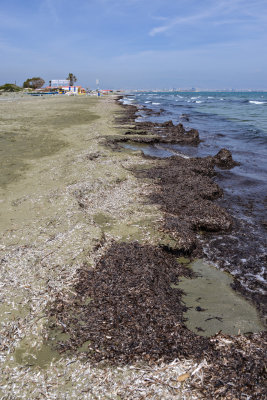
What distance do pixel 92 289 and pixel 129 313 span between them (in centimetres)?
121

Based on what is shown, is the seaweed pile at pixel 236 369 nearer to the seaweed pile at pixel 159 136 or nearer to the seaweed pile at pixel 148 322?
the seaweed pile at pixel 148 322

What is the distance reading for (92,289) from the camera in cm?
683

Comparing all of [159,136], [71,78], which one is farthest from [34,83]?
[159,136]

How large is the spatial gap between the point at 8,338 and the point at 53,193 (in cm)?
Answer: 775

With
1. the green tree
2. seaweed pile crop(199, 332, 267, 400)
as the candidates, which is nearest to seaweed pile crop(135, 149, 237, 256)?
seaweed pile crop(199, 332, 267, 400)

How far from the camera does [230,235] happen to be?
404 inches

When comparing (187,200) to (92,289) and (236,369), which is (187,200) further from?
(236,369)

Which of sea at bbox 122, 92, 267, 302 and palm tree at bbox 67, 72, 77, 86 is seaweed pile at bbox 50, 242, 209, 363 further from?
palm tree at bbox 67, 72, 77, 86

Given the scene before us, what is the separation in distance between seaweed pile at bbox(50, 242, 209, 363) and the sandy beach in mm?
28

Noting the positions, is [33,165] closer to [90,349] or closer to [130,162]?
[130,162]

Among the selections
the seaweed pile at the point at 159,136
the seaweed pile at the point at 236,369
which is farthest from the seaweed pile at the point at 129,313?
the seaweed pile at the point at 159,136

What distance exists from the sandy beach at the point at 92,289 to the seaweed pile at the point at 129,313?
1.1 inches

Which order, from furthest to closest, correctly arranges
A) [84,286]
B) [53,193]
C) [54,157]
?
[54,157]
[53,193]
[84,286]

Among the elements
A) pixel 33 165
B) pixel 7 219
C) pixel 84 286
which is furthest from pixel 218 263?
pixel 33 165
